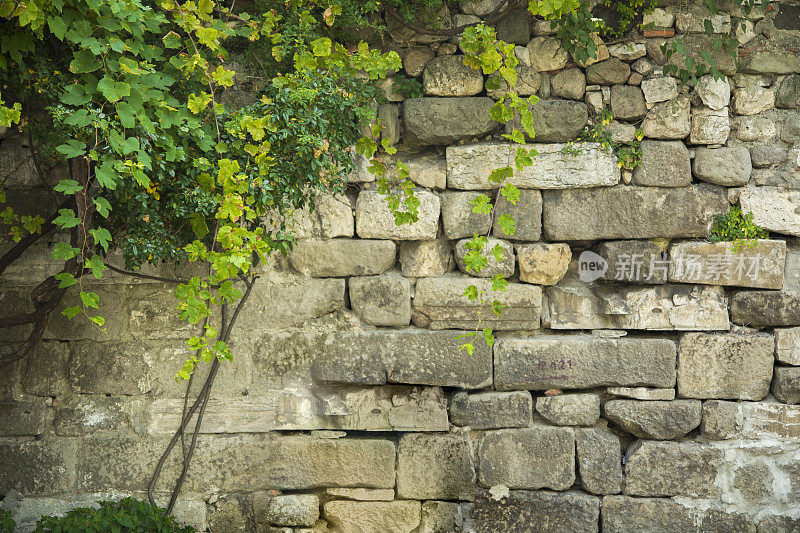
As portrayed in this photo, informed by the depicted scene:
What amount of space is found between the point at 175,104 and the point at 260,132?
32cm

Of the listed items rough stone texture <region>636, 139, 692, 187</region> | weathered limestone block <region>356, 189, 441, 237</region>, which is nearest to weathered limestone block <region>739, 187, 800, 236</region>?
rough stone texture <region>636, 139, 692, 187</region>

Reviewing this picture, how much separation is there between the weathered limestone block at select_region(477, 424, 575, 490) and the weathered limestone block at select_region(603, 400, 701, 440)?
10.4 inches


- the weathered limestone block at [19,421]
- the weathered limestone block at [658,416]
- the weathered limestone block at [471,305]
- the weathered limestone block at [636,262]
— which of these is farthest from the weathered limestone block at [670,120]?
the weathered limestone block at [19,421]

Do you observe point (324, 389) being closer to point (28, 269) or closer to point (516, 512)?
point (516, 512)

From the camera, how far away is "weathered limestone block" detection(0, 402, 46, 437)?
9.68 ft

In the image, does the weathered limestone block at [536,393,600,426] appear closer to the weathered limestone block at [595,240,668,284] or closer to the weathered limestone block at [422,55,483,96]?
the weathered limestone block at [595,240,668,284]

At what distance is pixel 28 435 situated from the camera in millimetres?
2967

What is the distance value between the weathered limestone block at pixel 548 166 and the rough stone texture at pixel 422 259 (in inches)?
13.8

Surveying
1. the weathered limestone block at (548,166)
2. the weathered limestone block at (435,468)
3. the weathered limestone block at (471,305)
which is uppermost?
the weathered limestone block at (548,166)

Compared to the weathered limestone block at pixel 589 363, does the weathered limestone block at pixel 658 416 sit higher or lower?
lower

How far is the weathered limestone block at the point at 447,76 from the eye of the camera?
2.97m

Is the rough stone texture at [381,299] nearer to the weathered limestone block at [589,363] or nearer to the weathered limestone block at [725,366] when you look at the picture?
the weathered limestone block at [589,363]

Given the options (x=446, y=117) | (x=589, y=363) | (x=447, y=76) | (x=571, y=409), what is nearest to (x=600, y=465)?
(x=571, y=409)

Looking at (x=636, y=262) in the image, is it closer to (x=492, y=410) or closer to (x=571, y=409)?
(x=571, y=409)
